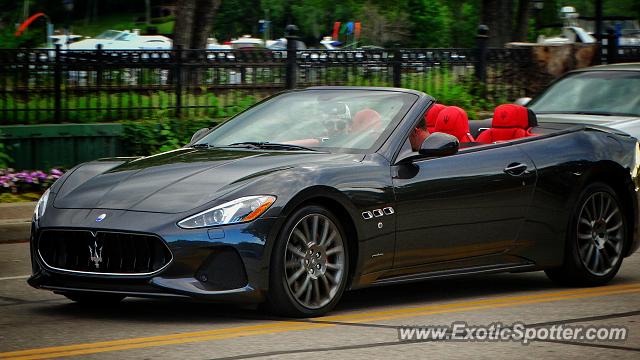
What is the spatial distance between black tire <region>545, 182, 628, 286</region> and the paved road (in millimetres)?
117

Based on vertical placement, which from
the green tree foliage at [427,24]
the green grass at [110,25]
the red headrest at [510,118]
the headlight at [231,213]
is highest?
the red headrest at [510,118]

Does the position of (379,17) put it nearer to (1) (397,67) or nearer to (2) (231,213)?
(1) (397,67)

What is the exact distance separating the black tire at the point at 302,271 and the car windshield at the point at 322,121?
0.78 m

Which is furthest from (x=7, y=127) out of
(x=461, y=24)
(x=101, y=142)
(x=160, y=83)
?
(x=461, y=24)

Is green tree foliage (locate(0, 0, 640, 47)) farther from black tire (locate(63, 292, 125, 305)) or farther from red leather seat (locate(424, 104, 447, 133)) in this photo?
black tire (locate(63, 292, 125, 305))

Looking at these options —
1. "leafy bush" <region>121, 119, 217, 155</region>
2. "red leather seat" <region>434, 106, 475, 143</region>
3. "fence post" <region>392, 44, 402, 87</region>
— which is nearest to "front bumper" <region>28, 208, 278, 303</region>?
"red leather seat" <region>434, 106, 475, 143</region>

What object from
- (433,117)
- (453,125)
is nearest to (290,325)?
(453,125)

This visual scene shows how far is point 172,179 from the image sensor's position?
7410mm

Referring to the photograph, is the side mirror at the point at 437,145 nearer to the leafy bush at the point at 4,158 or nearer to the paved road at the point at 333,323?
the paved road at the point at 333,323

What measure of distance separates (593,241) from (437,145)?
1.93 m

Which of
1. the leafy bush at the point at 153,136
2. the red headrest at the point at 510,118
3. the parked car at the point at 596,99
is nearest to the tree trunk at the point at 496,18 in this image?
the leafy bush at the point at 153,136

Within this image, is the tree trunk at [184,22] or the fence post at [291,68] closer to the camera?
the fence post at [291,68]

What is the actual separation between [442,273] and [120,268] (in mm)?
2178

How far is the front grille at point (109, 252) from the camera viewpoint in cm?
699
